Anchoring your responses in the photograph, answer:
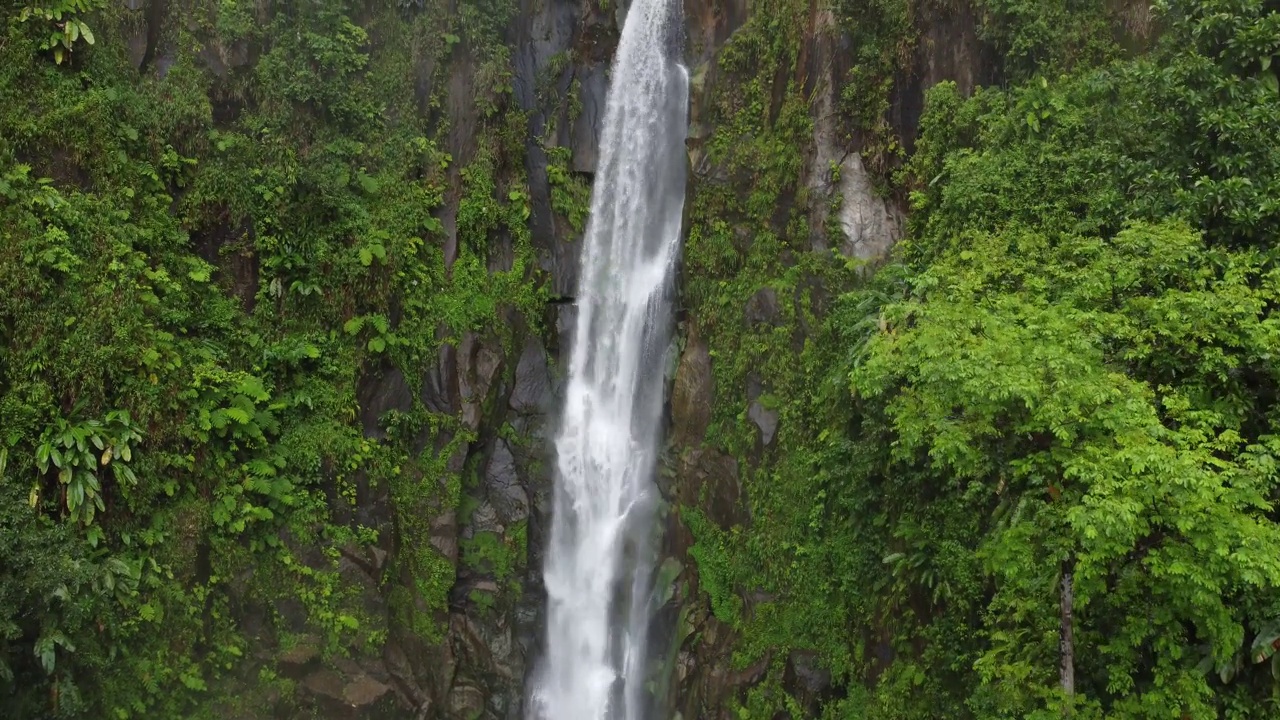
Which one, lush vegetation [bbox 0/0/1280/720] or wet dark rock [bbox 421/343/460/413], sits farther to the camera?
wet dark rock [bbox 421/343/460/413]

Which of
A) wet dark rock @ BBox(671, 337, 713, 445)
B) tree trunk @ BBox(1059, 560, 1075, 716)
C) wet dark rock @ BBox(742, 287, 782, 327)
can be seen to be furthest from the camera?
wet dark rock @ BBox(671, 337, 713, 445)

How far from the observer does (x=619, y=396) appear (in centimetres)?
1827

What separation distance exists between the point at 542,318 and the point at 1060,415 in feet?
40.6

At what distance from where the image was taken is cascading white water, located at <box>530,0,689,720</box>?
17156 millimetres

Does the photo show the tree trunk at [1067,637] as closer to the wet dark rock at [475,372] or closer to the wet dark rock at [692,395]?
the wet dark rock at [692,395]

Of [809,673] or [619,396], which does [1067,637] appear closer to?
[809,673]

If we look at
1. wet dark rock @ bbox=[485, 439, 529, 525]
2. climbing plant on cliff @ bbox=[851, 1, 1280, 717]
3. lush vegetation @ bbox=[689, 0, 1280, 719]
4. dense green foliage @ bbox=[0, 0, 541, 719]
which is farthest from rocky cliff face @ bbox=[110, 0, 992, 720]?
climbing plant on cliff @ bbox=[851, 1, 1280, 717]

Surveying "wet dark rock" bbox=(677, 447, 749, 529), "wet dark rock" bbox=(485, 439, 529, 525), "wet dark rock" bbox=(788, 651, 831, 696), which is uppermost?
"wet dark rock" bbox=(677, 447, 749, 529)

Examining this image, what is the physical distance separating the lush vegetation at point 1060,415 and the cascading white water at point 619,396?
402 cm

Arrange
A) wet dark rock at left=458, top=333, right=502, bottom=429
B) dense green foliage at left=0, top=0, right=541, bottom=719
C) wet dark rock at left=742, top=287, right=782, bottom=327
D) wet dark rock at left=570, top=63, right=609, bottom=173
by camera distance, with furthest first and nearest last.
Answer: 1. wet dark rock at left=570, top=63, right=609, bottom=173
2. wet dark rock at left=458, top=333, right=502, bottom=429
3. wet dark rock at left=742, top=287, right=782, bottom=327
4. dense green foliage at left=0, top=0, right=541, bottom=719

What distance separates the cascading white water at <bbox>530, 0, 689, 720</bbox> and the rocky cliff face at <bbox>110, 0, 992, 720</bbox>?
0.49 metres

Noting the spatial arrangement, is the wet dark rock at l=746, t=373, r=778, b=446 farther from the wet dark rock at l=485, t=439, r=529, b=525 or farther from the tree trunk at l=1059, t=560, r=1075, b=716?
the tree trunk at l=1059, t=560, r=1075, b=716

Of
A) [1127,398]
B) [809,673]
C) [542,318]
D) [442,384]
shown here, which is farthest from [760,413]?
[1127,398]

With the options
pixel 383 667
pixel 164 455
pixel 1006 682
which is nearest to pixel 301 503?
pixel 164 455
